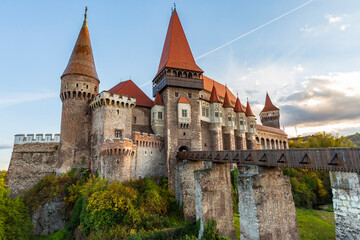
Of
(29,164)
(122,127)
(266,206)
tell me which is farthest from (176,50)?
(266,206)

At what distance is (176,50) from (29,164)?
22.3 metres

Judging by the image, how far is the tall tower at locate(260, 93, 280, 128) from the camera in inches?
2156

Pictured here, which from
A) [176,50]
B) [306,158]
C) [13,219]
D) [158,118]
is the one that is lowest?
[13,219]

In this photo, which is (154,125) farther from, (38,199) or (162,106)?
(38,199)

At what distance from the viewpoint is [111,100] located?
78.2 ft

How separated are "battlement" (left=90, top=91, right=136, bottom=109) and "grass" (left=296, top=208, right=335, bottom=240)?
2209 centimetres

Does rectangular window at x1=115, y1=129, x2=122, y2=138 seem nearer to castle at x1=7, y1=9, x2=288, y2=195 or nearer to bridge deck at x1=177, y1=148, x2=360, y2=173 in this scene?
castle at x1=7, y1=9, x2=288, y2=195

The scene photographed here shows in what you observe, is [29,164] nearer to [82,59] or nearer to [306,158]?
[82,59]

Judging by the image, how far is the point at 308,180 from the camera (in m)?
33.8

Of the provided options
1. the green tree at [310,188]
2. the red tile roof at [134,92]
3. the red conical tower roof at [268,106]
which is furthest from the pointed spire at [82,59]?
the red conical tower roof at [268,106]

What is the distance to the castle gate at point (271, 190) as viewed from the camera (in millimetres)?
8742

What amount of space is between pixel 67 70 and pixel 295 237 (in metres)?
26.9

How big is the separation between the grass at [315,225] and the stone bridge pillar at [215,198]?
8.38 m

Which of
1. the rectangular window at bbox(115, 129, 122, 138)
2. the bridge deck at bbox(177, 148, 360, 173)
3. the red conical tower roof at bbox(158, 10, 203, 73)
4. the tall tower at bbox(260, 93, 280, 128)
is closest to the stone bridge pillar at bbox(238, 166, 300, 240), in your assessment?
the bridge deck at bbox(177, 148, 360, 173)
